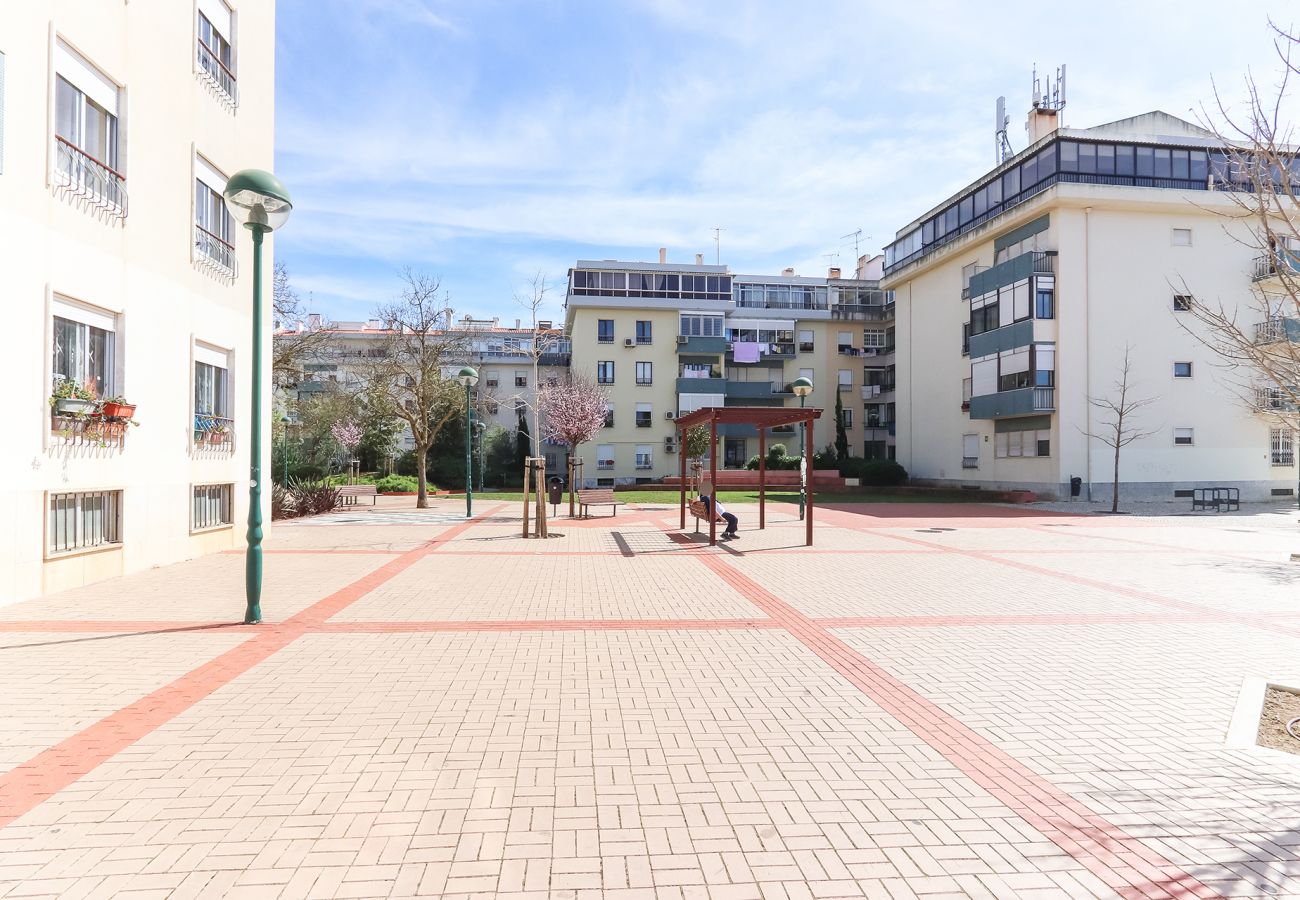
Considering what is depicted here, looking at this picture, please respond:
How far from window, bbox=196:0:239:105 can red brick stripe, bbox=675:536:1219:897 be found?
14.8 metres

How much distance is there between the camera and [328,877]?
314cm

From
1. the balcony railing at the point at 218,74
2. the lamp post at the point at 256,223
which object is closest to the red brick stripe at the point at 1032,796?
the lamp post at the point at 256,223

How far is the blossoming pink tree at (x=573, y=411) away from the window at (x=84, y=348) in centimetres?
2756

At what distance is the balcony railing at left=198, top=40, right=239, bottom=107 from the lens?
43.5 feet

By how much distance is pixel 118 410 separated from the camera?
413 inches

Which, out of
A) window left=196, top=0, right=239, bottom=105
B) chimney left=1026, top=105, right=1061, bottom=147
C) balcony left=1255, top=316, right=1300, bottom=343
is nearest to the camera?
balcony left=1255, top=316, right=1300, bottom=343

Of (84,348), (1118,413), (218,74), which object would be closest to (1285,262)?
(84,348)

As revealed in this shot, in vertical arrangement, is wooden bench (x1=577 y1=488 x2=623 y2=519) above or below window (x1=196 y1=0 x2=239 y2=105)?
below

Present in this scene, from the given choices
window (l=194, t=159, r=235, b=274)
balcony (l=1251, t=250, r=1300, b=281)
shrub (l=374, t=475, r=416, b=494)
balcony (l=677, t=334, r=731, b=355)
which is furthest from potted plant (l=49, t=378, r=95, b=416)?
balcony (l=677, t=334, r=731, b=355)

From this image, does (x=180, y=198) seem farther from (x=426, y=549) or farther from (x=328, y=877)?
(x=328, y=877)

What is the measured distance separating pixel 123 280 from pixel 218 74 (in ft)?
18.1

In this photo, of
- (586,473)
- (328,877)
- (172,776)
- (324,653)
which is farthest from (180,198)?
(586,473)

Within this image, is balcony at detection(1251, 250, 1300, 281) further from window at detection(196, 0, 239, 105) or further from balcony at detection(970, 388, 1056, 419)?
balcony at detection(970, 388, 1056, 419)

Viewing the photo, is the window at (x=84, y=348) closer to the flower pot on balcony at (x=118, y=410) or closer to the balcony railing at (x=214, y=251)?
the flower pot on balcony at (x=118, y=410)
